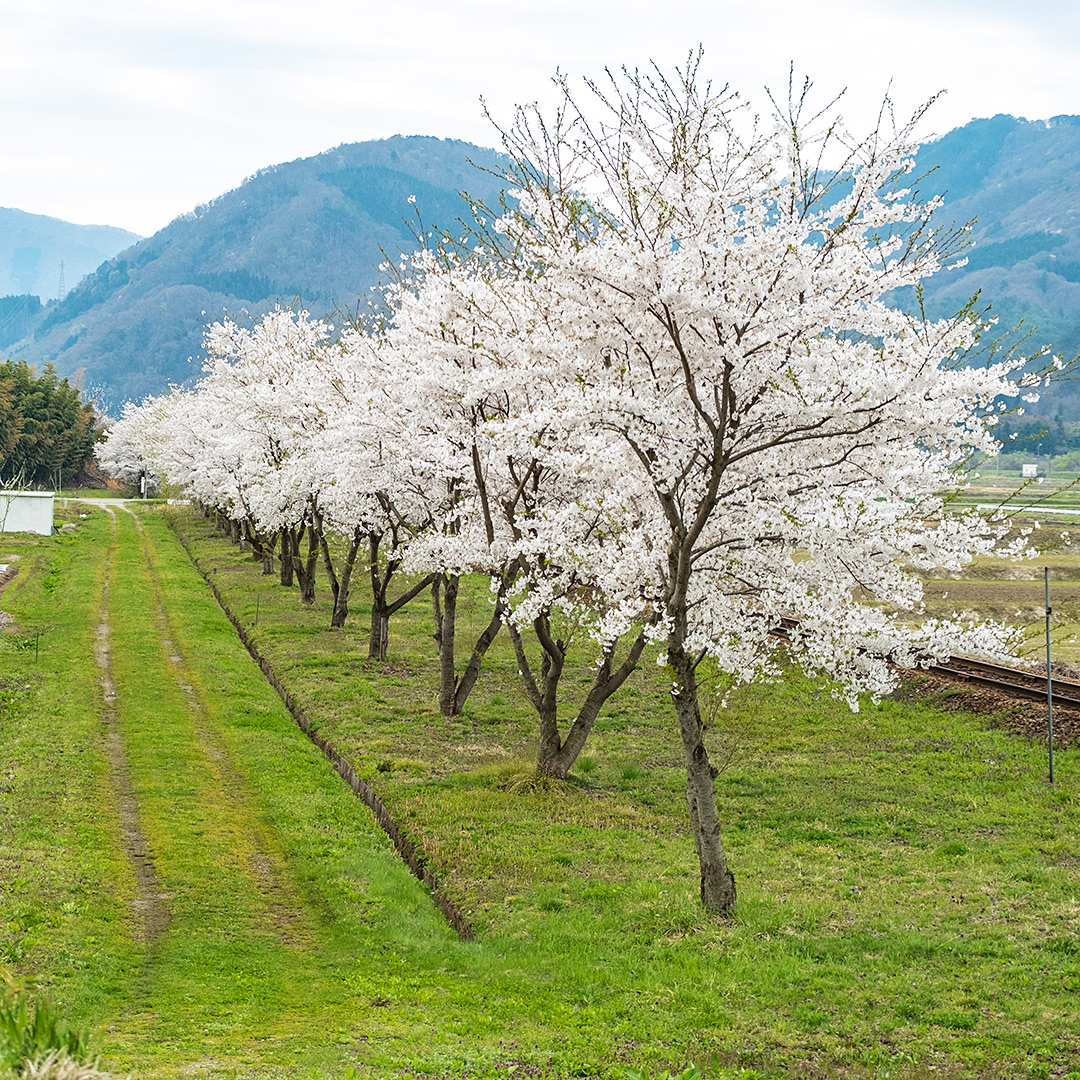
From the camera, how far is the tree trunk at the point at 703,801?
44.2ft

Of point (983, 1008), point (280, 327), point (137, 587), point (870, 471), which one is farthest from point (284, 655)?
point (983, 1008)

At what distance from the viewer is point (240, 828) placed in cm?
1770

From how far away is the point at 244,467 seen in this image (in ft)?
136

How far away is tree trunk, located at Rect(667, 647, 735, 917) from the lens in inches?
531

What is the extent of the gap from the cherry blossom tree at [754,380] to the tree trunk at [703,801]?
0.09 ft

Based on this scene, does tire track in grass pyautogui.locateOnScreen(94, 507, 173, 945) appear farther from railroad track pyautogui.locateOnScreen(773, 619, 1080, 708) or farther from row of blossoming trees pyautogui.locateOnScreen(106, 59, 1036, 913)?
railroad track pyautogui.locateOnScreen(773, 619, 1080, 708)

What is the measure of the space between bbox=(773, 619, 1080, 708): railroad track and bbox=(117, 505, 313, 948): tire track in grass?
11840 mm

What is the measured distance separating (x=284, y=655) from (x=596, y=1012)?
912 inches

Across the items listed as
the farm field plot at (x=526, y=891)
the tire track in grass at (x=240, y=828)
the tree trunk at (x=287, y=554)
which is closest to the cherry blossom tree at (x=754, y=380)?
the farm field plot at (x=526, y=891)

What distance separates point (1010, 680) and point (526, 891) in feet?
55.7

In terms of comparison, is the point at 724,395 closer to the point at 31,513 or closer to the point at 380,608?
the point at 380,608

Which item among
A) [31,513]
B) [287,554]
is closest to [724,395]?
[287,554]

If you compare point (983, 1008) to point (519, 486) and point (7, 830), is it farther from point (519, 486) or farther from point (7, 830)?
point (7, 830)

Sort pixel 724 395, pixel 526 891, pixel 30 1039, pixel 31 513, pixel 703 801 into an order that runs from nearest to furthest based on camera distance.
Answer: pixel 30 1039
pixel 724 395
pixel 703 801
pixel 526 891
pixel 31 513
